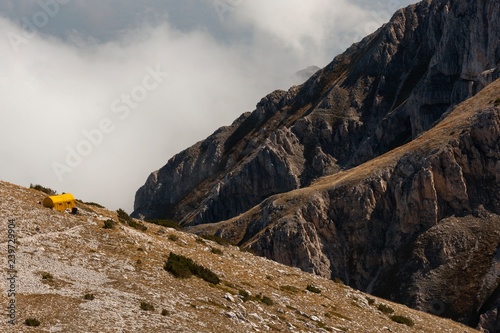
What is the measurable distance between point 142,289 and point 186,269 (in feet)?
16.2

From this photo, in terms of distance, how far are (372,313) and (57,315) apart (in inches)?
942

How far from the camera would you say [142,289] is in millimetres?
30078

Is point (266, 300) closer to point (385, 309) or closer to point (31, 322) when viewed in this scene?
point (385, 309)

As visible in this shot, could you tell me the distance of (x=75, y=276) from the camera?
30047 mm

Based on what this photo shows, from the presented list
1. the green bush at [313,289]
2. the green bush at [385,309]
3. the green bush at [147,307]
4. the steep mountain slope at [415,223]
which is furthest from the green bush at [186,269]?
the steep mountain slope at [415,223]

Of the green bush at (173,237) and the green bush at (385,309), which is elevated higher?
the green bush at (173,237)

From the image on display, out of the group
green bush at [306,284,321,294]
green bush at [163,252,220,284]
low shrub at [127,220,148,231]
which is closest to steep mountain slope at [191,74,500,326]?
green bush at [306,284,321,294]

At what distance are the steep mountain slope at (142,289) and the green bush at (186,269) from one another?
1.60 feet

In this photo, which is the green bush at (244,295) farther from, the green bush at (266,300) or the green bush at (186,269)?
the green bush at (186,269)

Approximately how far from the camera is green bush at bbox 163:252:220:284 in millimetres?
33969

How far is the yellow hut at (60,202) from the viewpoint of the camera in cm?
3888

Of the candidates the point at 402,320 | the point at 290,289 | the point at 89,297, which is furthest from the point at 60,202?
the point at 402,320

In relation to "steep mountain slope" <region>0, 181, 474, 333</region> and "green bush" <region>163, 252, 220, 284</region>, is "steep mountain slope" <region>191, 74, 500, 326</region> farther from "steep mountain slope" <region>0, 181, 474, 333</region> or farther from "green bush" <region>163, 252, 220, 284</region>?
"green bush" <region>163, 252, 220, 284</region>

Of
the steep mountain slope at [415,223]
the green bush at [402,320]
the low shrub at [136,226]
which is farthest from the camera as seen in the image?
the steep mountain slope at [415,223]
